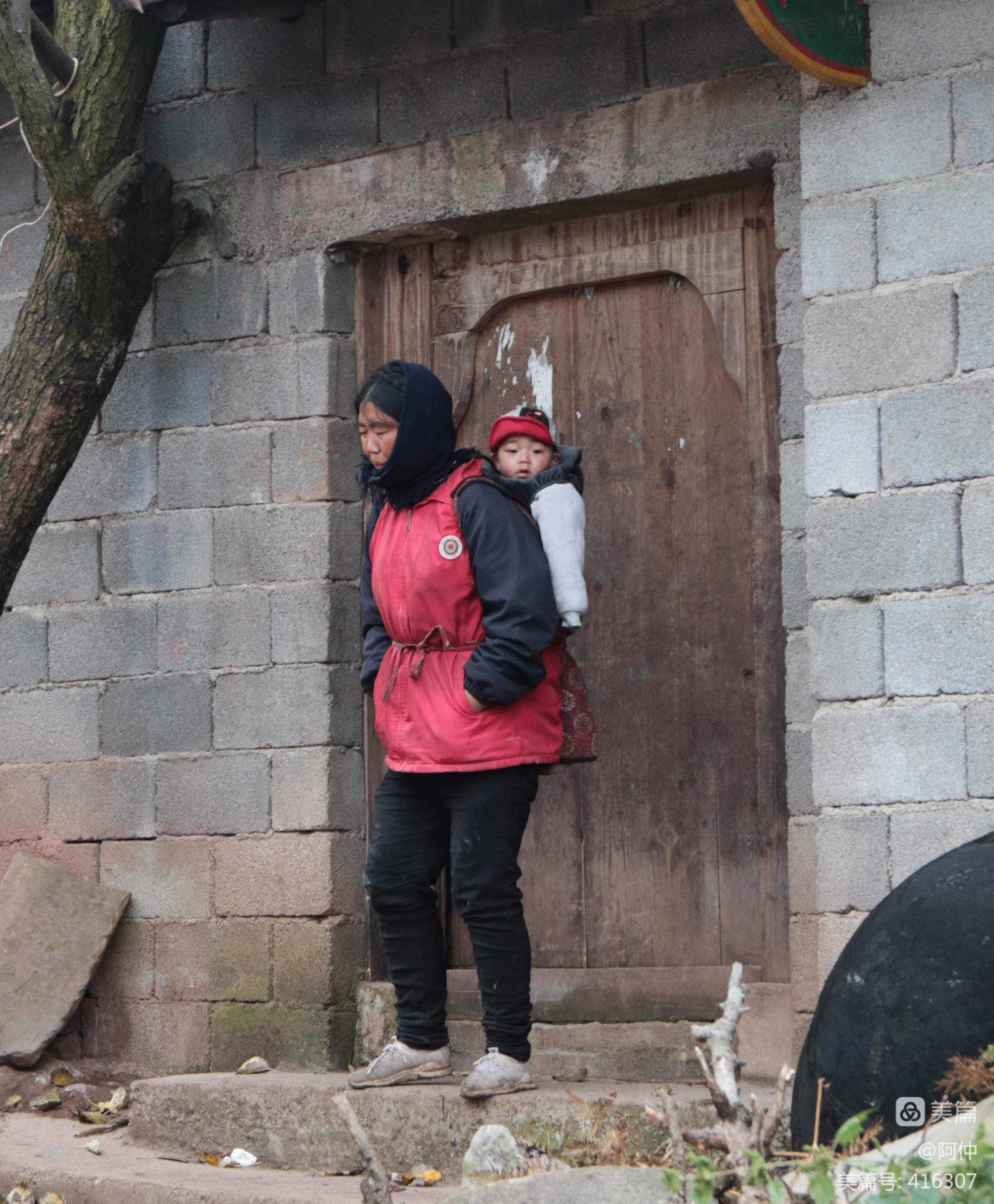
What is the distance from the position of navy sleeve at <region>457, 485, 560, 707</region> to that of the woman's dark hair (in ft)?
1.01

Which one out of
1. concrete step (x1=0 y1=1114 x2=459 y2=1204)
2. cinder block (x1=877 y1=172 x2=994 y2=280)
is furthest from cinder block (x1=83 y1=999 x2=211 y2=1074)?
cinder block (x1=877 y1=172 x2=994 y2=280)

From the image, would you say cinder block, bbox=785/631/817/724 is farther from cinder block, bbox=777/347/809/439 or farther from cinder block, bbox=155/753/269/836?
cinder block, bbox=155/753/269/836

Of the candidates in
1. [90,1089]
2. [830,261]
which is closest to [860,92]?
[830,261]

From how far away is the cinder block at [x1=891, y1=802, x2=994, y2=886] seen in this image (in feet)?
12.9

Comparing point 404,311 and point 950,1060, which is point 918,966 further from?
point 404,311

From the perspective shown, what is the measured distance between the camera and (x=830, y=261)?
4.25 meters

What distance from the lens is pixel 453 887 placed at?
4.12 m

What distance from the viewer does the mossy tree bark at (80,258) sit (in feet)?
16.8

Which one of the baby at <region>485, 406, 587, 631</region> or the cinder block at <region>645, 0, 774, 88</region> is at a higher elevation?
the cinder block at <region>645, 0, 774, 88</region>

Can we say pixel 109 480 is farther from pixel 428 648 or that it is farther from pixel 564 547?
pixel 564 547

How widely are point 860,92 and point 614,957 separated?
97.7 inches

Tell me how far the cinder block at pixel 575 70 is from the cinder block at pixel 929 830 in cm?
223

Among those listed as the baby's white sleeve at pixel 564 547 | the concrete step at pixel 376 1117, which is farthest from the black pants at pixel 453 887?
the baby's white sleeve at pixel 564 547

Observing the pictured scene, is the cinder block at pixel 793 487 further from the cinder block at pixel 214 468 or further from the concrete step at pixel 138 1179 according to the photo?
the concrete step at pixel 138 1179
